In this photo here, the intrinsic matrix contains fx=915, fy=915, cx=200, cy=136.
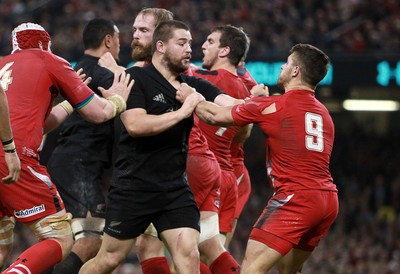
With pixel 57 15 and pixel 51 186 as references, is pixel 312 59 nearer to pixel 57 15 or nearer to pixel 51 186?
pixel 51 186

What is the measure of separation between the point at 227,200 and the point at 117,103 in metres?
2.07

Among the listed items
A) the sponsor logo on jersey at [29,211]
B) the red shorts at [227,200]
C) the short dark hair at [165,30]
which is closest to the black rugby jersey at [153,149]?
the short dark hair at [165,30]

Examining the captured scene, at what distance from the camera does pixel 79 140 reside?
29.2ft

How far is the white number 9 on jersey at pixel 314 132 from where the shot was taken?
301 inches

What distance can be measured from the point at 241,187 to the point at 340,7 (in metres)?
12.7

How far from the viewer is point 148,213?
24.3 feet

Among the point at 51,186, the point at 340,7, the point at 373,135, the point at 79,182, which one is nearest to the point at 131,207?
the point at 51,186

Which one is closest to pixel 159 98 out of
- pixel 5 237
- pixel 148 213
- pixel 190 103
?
pixel 190 103

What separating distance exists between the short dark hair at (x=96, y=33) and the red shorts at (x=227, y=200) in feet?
5.88

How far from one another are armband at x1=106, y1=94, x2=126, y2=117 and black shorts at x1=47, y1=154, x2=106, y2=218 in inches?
60.9

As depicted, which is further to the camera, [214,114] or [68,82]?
[214,114]

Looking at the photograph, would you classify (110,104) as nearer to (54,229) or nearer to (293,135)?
(54,229)

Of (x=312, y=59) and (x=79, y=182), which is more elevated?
(x=312, y=59)

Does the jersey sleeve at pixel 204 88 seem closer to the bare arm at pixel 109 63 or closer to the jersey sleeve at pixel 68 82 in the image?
the bare arm at pixel 109 63
